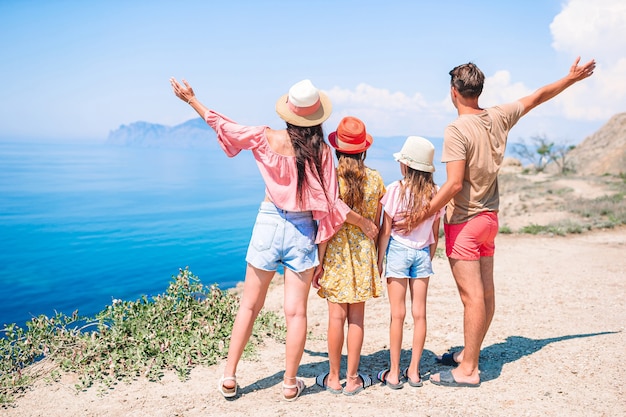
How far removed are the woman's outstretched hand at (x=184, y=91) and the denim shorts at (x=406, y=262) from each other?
1760 mm

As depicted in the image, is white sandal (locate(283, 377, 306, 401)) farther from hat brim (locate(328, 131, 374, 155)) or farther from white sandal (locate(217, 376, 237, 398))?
hat brim (locate(328, 131, 374, 155))

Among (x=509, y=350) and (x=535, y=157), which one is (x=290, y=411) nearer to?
(x=509, y=350)

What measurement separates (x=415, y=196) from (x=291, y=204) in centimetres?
89

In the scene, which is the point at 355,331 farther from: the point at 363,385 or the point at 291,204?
the point at 291,204

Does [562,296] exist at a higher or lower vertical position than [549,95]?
lower

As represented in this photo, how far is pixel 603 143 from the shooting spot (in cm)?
4259

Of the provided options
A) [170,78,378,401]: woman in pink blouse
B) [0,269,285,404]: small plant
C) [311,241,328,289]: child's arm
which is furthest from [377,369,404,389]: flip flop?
[0,269,285,404]: small plant

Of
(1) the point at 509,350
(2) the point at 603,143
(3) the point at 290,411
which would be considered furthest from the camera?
(2) the point at 603,143

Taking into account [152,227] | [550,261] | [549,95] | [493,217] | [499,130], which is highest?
[549,95]

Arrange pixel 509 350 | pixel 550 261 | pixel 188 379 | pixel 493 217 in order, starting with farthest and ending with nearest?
pixel 550 261 → pixel 509 350 → pixel 188 379 → pixel 493 217

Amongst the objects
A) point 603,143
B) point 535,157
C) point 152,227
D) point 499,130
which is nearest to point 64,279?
point 152,227

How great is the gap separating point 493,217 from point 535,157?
149 ft

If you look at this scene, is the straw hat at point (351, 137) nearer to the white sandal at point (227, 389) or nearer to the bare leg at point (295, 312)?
the bare leg at point (295, 312)

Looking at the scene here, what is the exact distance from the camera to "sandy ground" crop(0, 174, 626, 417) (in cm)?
341
